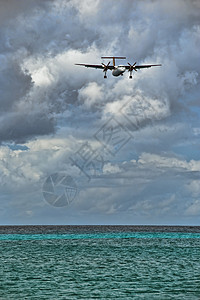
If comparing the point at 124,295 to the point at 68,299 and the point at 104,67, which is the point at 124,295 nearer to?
the point at 68,299

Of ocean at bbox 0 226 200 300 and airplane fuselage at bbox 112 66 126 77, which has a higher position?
airplane fuselage at bbox 112 66 126 77

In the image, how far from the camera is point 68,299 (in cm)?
3372

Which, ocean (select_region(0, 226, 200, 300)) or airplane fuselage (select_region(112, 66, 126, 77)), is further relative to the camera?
airplane fuselage (select_region(112, 66, 126, 77))

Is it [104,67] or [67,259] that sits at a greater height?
[104,67]

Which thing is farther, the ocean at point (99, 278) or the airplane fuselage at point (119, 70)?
the airplane fuselage at point (119, 70)

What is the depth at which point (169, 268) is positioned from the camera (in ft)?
172

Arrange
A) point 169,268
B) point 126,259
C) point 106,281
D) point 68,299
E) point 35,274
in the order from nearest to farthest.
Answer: point 68,299
point 106,281
point 35,274
point 169,268
point 126,259

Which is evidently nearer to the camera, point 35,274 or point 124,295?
point 124,295

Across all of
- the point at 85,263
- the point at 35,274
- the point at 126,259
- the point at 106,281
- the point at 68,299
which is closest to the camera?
the point at 68,299

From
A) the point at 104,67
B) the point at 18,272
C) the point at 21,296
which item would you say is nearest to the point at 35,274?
the point at 18,272

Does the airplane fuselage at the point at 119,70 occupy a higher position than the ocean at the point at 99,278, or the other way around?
the airplane fuselage at the point at 119,70

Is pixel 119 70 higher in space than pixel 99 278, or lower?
higher

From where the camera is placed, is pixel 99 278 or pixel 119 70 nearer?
pixel 99 278

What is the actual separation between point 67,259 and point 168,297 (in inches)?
1246
